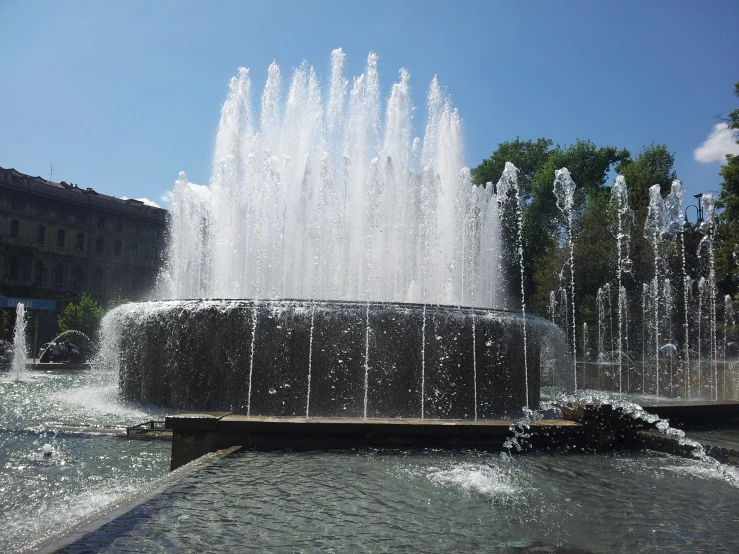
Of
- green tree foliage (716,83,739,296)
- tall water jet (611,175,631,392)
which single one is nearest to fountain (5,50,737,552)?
green tree foliage (716,83,739,296)

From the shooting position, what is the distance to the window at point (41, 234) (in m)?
47.9

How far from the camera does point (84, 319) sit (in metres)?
32.4

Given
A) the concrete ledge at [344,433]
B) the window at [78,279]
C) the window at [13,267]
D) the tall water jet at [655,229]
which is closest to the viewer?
the concrete ledge at [344,433]

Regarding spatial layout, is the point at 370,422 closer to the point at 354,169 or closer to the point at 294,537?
the point at 294,537

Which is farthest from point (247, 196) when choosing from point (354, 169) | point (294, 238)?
point (354, 169)

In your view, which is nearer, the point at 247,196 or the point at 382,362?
the point at 382,362

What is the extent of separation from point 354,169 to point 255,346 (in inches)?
414

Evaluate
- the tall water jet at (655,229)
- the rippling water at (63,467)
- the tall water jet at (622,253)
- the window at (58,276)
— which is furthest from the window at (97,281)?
the rippling water at (63,467)

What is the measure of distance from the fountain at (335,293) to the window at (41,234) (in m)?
28.8

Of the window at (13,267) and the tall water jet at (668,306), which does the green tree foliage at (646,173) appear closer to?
the tall water jet at (668,306)

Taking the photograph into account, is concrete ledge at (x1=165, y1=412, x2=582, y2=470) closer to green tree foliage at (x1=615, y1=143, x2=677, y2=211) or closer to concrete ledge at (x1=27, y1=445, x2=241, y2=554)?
concrete ledge at (x1=27, y1=445, x2=241, y2=554)

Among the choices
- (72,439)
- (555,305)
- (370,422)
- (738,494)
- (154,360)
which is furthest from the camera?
(555,305)

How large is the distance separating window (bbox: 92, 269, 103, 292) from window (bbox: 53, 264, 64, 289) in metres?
2.79

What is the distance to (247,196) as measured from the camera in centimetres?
1833
